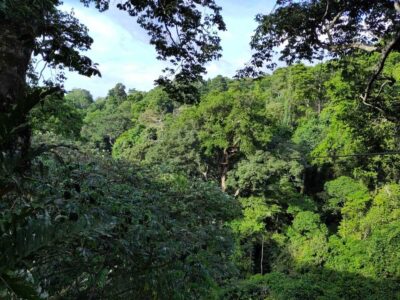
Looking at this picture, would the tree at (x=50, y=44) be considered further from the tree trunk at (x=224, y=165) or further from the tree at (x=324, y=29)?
the tree trunk at (x=224, y=165)

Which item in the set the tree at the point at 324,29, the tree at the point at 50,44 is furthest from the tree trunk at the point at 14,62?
the tree at the point at 324,29

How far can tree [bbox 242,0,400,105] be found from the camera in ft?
14.9

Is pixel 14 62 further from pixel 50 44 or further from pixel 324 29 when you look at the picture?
pixel 324 29

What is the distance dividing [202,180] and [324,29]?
310cm

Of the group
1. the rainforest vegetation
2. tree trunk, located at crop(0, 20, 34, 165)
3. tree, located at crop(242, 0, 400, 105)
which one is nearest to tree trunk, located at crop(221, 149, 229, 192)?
the rainforest vegetation

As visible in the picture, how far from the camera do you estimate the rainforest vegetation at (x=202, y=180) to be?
1.51 m

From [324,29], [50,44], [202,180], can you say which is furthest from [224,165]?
[50,44]

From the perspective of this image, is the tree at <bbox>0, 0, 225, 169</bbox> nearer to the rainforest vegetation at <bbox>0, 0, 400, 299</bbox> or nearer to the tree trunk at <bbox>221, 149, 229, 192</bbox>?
the rainforest vegetation at <bbox>0, 0, 400, 299</bbox>

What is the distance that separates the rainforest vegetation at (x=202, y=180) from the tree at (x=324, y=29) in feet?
0.06

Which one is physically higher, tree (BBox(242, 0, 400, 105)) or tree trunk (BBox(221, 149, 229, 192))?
tree (BBox(242, 0, 400, 105))

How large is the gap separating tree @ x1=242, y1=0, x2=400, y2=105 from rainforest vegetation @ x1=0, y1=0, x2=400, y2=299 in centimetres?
2

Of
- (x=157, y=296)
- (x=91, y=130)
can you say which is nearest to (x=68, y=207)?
(x=157, y=296)

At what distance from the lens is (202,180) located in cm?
687

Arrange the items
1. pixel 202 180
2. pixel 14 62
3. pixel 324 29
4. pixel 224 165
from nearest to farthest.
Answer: pixel 14 62, pixel 324 29, pixel 202 180, pixel 224 165
